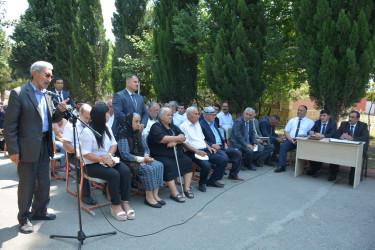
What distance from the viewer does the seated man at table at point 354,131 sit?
5.78m

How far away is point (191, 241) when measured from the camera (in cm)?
317

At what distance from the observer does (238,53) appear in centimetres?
774

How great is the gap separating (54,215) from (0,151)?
Result: 597 cm

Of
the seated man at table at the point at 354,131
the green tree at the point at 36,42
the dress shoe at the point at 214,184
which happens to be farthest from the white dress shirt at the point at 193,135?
the green tree at the point at 36,42

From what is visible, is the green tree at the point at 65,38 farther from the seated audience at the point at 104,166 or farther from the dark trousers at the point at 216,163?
the seated audience at the point at 104,166

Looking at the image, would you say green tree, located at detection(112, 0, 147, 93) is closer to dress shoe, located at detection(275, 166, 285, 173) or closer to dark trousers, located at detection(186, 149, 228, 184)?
dress shoe, located at detection(275, 166, 285, 173)

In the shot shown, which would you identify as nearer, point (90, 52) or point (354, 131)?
point (354, 131)

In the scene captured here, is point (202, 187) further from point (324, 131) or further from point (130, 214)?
point (324, 131)

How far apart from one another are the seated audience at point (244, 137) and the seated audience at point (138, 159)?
2.59 metres

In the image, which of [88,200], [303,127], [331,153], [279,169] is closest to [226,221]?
[88,200]

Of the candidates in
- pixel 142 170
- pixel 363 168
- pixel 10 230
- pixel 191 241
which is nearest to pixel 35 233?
pixel 10 230

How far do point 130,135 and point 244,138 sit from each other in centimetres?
309

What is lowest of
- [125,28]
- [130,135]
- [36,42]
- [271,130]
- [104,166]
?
[104,166]

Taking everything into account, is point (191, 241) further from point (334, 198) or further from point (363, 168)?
point (363, 168)
